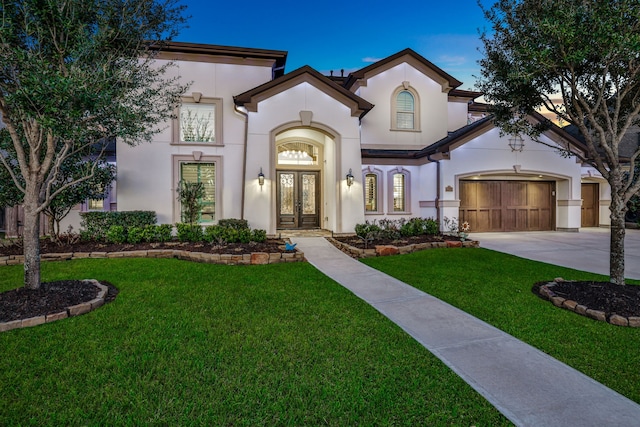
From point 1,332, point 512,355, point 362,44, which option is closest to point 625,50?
point 512,355

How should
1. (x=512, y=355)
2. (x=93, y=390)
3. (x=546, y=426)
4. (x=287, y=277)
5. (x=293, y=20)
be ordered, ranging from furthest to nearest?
1. (x=293, y=20)
2. (x=287, y=277)
3. (x=512, y=355)
4. (x=93, y=390)
5. (x=546, y=426)

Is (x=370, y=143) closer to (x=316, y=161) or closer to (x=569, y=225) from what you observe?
(x=316, y=161)

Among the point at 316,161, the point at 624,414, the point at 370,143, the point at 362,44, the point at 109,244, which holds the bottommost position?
the point at 624,414

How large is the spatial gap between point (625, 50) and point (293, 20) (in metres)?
24.2

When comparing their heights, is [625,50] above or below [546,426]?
above

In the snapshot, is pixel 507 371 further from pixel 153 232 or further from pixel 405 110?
pixel 405 110

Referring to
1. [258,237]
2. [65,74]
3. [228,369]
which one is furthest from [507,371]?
[258,237]

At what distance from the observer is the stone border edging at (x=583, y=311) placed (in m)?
4.41

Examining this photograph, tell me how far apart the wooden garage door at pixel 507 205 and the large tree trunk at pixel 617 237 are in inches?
355

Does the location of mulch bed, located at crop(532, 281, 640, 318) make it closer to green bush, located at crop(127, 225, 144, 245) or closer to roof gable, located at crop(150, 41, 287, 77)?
green bush, located at crop(127, 225, 144, 245)

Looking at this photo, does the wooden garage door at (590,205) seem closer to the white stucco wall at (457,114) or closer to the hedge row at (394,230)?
the white stucco wall at (457,114)

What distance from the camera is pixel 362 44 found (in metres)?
25.8

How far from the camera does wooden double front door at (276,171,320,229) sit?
1417cm

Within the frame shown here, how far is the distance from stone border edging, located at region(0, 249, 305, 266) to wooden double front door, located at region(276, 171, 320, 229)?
18.4ft
